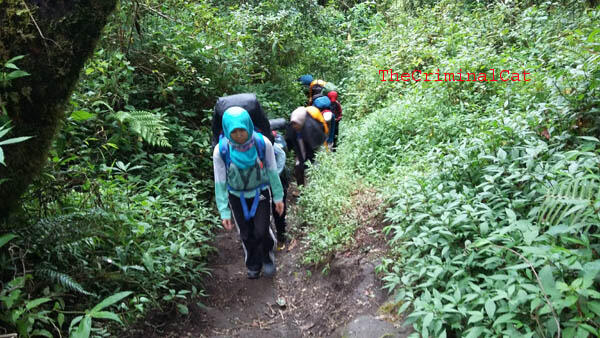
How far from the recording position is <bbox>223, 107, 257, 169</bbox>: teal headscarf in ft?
12.9

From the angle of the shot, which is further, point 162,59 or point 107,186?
point 162,59

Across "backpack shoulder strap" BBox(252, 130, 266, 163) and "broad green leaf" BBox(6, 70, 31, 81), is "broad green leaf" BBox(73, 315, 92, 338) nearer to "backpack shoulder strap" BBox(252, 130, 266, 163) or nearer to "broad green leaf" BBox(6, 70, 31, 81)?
"broad green leaf" BBox(6, 70, 31, 81)

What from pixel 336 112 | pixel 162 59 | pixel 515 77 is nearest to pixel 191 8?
pixel 162 59

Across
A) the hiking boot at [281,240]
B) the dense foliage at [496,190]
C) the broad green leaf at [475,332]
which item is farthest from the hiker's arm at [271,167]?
the broad green leaf at [475,332]

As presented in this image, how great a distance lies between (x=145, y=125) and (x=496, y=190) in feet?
14.7

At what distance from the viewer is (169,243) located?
13.6 ft

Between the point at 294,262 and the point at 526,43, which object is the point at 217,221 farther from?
the point at 526,43

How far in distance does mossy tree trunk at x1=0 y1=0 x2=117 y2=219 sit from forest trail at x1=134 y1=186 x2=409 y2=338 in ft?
5.58

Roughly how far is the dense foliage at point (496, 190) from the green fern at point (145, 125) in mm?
2269

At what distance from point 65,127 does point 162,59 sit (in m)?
3.14

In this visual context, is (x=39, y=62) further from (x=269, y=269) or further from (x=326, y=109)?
(x=326, y=109)

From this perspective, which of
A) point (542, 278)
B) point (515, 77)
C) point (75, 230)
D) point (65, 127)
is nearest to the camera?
point (542, 278)

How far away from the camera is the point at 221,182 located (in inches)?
168
